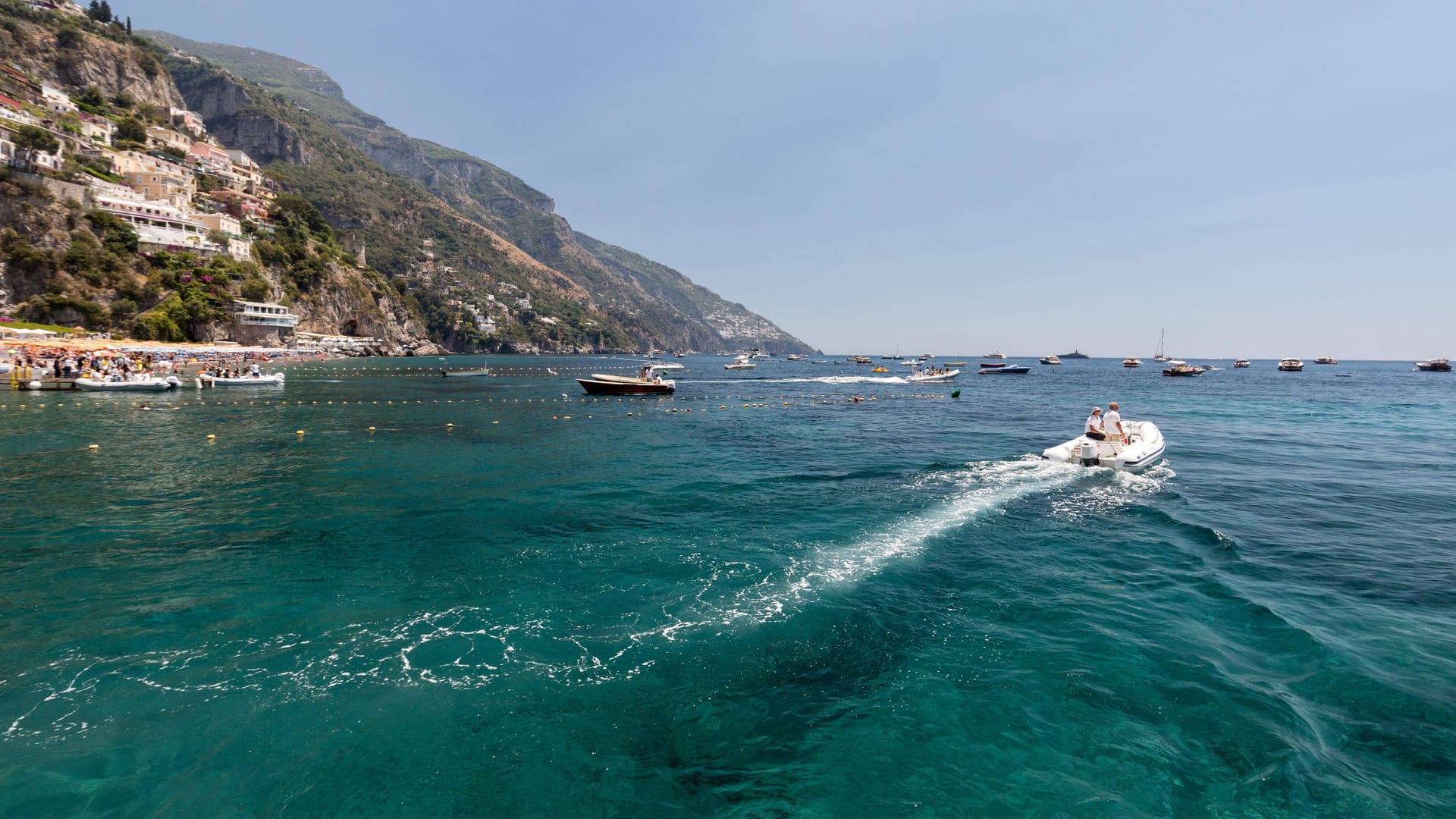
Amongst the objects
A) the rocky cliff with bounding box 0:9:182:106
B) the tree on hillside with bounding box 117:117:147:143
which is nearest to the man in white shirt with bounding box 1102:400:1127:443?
the tree on hillside with bounding box 117:117:147:143

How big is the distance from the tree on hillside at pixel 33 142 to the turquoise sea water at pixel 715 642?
90.0 m

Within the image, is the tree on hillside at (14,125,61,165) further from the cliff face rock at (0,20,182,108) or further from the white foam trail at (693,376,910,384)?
the white foam trail at (693,376,910,384)

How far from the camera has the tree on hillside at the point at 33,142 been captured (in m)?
70.4

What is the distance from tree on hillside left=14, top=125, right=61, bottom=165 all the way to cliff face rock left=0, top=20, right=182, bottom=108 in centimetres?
4862

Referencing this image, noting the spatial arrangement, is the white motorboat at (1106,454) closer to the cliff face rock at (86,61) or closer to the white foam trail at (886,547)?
the white foam trail at (886,547)

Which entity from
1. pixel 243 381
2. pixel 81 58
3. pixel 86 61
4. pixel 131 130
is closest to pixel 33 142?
pixel 131 130

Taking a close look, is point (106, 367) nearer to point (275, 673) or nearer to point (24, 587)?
point (24, 587)

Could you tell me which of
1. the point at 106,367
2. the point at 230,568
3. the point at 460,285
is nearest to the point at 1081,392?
the point at 230,568

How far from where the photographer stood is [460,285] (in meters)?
182

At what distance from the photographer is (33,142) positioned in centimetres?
7225

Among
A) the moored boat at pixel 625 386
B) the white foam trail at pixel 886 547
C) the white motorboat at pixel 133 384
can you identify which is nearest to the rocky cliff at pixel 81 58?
the white motorboat at pixel 133 384

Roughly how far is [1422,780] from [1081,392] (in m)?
65.5

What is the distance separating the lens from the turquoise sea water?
17.2 feet

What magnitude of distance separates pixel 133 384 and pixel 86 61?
447 feet
